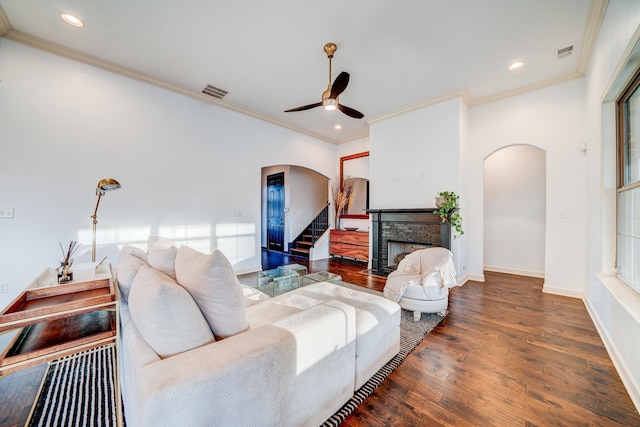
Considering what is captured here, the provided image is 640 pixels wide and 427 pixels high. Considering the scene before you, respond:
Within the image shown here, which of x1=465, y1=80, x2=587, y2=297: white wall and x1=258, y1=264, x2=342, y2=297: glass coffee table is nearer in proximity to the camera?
x1=258, y1=264, x2=342, y2=297: glass coffee table

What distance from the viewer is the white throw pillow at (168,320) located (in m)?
1.04

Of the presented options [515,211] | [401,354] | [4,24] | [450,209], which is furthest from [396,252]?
[4,24]

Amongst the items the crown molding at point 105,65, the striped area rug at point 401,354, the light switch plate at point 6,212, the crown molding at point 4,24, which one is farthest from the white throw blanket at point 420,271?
the crown molding at point 4,24

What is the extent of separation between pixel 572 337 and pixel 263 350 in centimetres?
305

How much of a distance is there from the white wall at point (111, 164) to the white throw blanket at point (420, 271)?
300 cm

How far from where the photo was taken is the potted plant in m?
3.87

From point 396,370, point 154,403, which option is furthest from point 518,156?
point 154,403

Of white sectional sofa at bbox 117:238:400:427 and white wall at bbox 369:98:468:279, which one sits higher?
white wall at bbox 369:98:468:279

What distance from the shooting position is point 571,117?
3541 millimetres

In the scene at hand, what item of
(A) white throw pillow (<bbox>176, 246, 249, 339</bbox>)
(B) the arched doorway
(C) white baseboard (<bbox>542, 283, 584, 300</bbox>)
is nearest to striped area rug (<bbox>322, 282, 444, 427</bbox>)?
(A) white throw pillow (<bbox>176, 246, 249, 339</bbox>)

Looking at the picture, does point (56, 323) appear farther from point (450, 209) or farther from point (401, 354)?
point (450, 209)

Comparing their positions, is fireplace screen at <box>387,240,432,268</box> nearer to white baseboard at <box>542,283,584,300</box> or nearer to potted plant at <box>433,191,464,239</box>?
potted plant at <box>433,191,464,239</box>

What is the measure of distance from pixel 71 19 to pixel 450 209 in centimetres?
522

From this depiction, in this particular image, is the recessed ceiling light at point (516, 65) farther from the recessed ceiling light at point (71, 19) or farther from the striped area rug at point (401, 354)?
the recessed ceiling light at point (71, 19)
